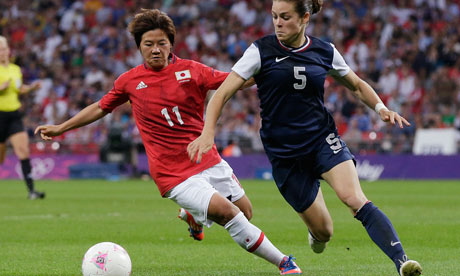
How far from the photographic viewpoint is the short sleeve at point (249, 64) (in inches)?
248

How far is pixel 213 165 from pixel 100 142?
19702 millimetres

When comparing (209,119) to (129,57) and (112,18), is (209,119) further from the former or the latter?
(112,18)

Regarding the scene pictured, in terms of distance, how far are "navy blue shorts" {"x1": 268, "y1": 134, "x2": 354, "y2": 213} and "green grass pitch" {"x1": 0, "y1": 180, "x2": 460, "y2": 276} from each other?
65 centimetres

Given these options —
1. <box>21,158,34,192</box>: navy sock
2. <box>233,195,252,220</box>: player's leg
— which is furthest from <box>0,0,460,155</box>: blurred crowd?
<box>233,195,252,220</box>: player's leg

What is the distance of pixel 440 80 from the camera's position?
23.9 meters

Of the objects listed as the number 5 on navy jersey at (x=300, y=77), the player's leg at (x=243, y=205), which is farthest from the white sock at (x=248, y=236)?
the number 5 on navy jersey at (x=300, y=77)

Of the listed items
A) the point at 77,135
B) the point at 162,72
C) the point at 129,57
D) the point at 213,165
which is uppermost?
the point at 162,72

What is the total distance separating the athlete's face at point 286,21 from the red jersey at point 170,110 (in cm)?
97

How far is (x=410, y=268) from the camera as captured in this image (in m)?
5.74

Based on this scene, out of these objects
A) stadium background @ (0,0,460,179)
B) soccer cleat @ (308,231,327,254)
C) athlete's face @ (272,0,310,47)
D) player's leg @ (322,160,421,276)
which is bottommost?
stadium background @ (0,0,460,179)

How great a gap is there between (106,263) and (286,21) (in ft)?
7.55

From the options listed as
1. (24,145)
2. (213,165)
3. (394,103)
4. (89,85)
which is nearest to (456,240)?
(213,165)

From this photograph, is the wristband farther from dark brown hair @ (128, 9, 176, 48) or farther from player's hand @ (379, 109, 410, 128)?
dark brown hair @ (128, 9, 176, 48)

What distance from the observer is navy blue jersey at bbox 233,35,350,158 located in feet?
21.4
